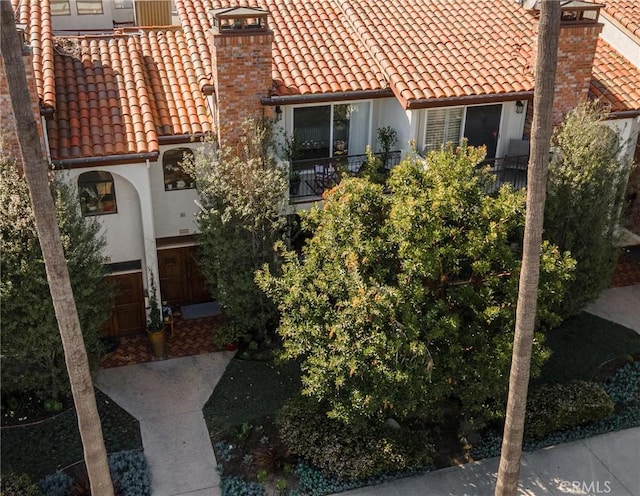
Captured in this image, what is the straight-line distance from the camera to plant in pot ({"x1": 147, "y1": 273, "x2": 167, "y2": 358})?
18375 millimetres

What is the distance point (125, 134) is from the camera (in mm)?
16922

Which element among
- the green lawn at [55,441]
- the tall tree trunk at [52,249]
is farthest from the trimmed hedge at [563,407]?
the tall tree trunk at [52,249]

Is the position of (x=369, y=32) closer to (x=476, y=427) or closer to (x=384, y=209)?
(x=384, y=209)

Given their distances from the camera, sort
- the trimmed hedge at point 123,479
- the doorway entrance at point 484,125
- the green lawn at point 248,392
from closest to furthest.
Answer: the trimmed hedge at point 123,479 < the green lawn at point 248,392 < the doorway entrance at point 484,125

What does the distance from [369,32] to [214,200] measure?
7006 mm

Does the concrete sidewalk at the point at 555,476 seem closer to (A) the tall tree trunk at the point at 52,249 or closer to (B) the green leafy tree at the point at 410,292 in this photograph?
(B) the green leafy tree at the point at 410,292

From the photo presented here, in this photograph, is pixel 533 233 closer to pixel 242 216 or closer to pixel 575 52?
pixel 242 216

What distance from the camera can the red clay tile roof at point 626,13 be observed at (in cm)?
2158

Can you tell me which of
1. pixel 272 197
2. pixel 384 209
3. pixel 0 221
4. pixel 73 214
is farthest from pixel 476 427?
pixel 0 221

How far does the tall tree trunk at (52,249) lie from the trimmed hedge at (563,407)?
947cm

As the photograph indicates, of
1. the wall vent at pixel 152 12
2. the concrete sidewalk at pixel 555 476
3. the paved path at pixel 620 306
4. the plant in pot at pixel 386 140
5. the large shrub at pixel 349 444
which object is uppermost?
the wall vent at pixel 152 12

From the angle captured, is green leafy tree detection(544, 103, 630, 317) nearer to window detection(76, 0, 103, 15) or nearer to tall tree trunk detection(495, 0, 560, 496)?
tall tree trunk detection(495, 0, 560, 496)

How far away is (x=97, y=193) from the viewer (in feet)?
57.6

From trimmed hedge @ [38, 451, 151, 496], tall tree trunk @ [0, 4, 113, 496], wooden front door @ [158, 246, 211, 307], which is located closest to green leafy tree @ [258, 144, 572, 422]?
trimmed hedge @ [38, 451, 151, 496]
